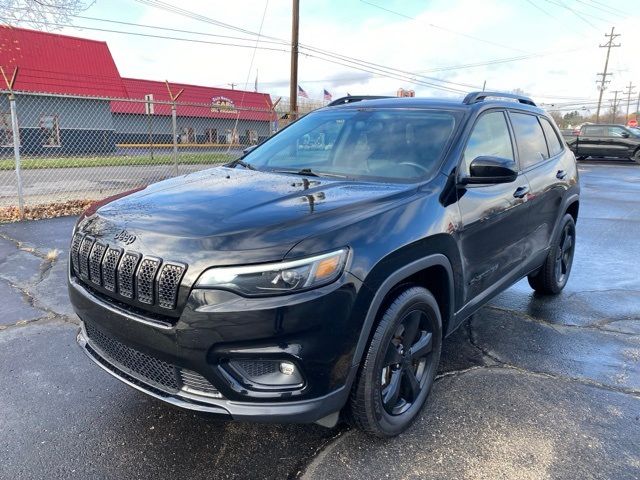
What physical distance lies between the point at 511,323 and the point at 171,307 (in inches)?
126

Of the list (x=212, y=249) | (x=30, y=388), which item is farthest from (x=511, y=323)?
(x=30, y=388)

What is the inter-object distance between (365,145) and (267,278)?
1.74m

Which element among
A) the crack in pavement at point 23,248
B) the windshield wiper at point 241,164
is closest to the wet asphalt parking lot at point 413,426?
the crack in pavement at point 23,248

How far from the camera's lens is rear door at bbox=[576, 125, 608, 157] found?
22.8 m

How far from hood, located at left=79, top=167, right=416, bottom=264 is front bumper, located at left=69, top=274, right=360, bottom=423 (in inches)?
8.8

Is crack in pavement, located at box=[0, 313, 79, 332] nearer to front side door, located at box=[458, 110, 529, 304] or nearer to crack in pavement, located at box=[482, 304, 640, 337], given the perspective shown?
front side door, located at box=[458, 110, 529, 304]

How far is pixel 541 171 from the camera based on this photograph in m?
4.16

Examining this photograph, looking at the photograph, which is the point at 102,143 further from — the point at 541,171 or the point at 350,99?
the point at 541,171

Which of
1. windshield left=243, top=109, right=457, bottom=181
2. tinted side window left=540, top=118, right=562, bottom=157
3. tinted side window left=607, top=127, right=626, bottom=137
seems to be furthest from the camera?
tinted side window left=607, top=127, right=626, bottom=137

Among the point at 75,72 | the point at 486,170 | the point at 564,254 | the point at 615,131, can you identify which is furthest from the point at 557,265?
the point at 75,72

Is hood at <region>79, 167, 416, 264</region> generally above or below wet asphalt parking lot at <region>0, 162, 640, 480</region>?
above

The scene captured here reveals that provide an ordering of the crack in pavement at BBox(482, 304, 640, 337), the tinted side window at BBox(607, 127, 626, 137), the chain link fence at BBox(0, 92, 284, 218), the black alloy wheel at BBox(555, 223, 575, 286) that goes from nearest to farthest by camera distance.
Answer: the crack in pavement at BBox(482, 304, 640, 337) < the black alloy wheel at BBox(555, 223, 575, 286) < the chain link fence at BBox(0, 92, 284, 218) < the tinted side window at BBox(607, 127, 626, 137)

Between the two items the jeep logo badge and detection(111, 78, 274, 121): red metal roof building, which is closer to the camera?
the jeep logo badge

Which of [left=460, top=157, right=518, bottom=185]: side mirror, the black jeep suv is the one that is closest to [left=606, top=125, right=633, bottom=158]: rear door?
the black jeep suv
